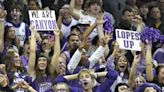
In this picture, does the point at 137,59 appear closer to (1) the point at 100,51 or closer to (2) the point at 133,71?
(2) the point at 133,71

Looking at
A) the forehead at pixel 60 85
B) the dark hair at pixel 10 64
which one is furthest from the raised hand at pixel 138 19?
the forehead at pixel 60 85

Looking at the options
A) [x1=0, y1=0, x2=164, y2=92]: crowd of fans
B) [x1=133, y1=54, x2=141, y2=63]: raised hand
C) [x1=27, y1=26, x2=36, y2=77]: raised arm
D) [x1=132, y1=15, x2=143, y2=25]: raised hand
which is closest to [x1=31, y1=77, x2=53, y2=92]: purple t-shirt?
[x1=0, y1=0, x2=164, y2=92]: crowd of fans

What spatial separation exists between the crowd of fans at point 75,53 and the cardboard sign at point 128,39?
76 millimetres

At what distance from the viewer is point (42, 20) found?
10.6 m

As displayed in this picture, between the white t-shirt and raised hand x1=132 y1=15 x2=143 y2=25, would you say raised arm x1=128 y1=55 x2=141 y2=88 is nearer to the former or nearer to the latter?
raised hand x1=132 y1=15 x2=143 y2=25

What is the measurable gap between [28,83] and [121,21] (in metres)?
2.90

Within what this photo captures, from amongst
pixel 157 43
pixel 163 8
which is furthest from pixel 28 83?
pixel 163 8

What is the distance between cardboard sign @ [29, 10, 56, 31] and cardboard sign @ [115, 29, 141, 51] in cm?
89

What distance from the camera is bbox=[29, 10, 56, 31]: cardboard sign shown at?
414 inches

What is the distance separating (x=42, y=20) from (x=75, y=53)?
0.66 metres

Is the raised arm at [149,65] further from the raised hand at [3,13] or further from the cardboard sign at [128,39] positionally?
the raised hand at [3,13]

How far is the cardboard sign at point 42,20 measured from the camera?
34.5 feet

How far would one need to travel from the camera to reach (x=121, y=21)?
12.1 m

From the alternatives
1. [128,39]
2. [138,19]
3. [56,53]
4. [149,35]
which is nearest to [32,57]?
[56,53]
